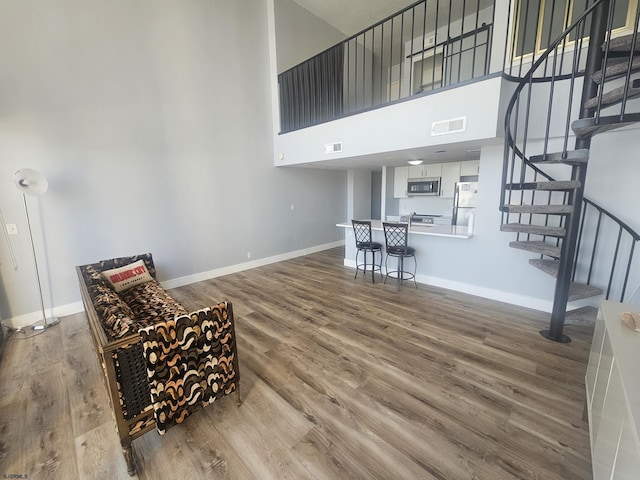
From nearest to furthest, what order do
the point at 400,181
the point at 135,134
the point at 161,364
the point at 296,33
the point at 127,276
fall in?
the point at 161,364 < the point at 127,276 < the point at 135,134 < the point at 296,33 < the point at 400,181

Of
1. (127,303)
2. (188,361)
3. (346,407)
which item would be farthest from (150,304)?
(346,407)

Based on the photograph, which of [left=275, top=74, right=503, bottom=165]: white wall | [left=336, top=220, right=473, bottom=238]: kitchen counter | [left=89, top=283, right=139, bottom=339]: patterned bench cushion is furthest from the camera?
[left=336, top=220, right=473, bottom=238]: kitchen counter

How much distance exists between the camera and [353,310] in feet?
11.8

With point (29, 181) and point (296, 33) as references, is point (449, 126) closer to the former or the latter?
point (296, 33)

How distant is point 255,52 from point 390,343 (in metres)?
5.60

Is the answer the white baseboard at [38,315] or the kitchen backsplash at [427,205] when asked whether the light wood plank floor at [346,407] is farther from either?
the kitchen backsplash at [427,205]

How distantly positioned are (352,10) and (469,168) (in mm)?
4205

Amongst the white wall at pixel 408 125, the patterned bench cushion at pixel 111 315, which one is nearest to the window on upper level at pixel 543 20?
the white wall at pixel 408 125

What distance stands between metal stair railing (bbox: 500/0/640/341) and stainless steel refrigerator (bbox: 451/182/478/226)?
2.44 meters

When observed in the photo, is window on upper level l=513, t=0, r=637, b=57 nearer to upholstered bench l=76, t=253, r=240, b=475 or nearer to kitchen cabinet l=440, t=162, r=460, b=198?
kitchen cabinet l=440, t=162, r=460, b=198

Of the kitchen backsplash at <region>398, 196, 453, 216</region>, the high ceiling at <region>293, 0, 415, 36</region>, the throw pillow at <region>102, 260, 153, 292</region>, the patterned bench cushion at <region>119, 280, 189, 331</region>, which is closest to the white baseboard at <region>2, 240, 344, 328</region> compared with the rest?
the throw pillow at <region>102, 260, 153, 292</region>

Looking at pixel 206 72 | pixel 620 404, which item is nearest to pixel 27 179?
pixel 206 72

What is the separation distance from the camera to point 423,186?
652 cm

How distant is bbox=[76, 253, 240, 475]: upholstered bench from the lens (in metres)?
1.52
